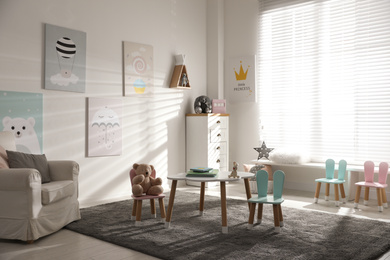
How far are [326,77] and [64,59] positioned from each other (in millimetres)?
3424

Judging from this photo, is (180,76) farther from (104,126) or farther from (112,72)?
(104,126)

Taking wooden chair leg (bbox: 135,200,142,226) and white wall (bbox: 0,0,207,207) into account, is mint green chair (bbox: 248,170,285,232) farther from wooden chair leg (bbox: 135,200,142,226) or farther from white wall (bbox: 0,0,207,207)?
white wall (bbox: 0,0,207,207)

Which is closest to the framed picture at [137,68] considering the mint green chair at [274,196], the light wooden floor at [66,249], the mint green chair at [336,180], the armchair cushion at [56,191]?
the armchair cushion at [56,191]

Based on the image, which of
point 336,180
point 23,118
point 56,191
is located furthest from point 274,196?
point 23,118

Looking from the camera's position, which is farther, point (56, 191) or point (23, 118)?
point (23, 118)

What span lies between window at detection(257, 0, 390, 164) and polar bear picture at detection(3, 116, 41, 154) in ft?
10.8

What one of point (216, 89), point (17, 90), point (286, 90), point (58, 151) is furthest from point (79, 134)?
point (286, 90)

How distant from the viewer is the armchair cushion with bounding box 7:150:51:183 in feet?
→ 10.8

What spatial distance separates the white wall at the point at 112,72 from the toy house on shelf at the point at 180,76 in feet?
0.32

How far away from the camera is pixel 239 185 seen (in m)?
5.93

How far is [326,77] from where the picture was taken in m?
5.20

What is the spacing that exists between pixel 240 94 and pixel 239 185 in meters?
1.45

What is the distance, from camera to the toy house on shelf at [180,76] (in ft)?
18.2

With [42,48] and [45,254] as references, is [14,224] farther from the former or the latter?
[42,48]
